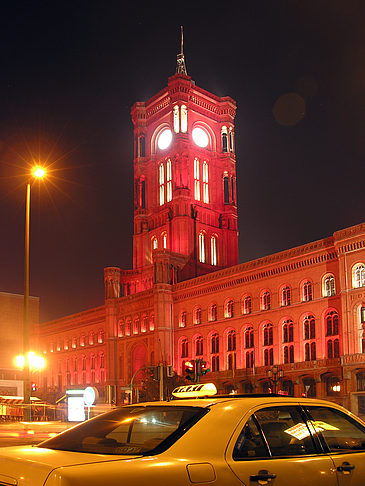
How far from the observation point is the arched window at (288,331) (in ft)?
181

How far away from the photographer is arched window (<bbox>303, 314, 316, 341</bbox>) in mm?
53000

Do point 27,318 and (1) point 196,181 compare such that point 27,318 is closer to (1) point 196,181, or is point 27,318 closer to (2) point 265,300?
(2) point 265,300

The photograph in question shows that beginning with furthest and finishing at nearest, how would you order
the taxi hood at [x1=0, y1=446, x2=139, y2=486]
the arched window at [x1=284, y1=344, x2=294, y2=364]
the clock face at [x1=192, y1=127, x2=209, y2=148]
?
the clock face at [x1=192, y1=127, x2=209, y2=148], the arched window at [x1=284, y1=344, x2=294, y2=364], the taxi hood at [x1=0, y1=446, x2=139, y2=486]

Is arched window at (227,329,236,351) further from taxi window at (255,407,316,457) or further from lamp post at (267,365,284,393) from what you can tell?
taxi window at (255,407,316,457)

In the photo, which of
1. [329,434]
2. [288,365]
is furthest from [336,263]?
[329,434]

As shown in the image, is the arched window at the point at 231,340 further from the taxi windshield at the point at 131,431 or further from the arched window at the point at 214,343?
the taxi windshield at the point at 131,431

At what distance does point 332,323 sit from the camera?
51.6 meters

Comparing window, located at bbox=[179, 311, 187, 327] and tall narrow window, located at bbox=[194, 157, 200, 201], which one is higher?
tall narrow window, located at bbox=[194, 157, 200, 201]

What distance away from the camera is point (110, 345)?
7669cm

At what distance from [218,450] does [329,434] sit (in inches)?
56.4

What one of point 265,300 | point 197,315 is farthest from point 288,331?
point 197,315

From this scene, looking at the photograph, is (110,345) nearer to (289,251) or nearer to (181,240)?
(181,240)

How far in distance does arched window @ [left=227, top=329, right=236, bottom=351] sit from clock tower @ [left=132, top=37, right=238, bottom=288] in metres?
16.6

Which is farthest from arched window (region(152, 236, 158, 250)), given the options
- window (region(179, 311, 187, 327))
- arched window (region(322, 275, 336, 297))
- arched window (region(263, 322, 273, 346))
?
arched window (region(322, 275, 336, 297))
